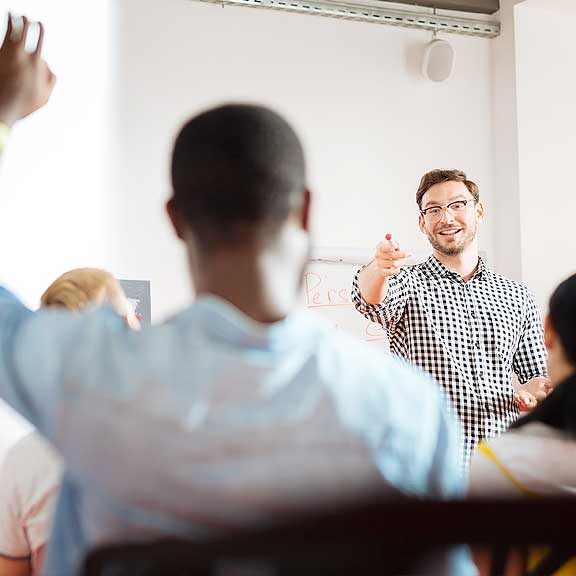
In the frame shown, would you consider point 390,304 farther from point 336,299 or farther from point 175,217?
point 175,217

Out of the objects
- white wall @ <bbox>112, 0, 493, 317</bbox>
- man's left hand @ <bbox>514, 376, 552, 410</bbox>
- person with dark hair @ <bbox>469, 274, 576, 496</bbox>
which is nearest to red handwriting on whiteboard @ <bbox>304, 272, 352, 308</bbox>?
white wall @ <bbox>112, 0, 493, 317</bbox>

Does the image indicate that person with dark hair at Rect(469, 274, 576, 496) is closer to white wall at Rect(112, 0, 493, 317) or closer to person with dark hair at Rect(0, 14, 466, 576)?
person with dark hair at Rect(0, 14, 466, 576)

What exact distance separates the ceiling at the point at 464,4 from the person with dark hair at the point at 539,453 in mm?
3434

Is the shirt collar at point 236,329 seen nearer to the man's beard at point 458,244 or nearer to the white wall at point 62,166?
the man's beard at point 458,244

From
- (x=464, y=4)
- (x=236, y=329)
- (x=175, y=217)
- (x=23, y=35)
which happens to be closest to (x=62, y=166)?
(x=464, y=4)

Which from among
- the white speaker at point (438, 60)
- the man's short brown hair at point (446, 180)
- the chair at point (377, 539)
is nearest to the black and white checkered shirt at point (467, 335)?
the man's short brown hair at point (446, 180)

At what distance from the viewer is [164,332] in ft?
2.38

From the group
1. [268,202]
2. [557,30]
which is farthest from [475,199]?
[268,202]

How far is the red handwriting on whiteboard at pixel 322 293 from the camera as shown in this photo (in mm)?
3859

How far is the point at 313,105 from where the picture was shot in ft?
13.0

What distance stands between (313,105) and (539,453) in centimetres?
321

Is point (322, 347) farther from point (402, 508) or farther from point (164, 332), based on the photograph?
point (402, 508)

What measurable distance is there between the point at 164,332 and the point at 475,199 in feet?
7.75

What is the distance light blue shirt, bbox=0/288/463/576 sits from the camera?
0.67 metres
